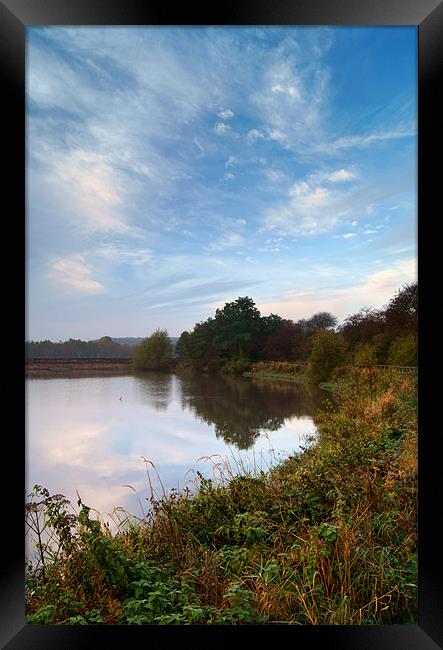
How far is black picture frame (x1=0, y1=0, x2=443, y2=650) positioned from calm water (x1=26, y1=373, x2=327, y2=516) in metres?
1.02

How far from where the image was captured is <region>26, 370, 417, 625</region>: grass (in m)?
1.34

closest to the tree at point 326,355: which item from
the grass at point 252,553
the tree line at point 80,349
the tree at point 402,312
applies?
the tree at point 402,312

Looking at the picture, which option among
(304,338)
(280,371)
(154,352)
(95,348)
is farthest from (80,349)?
(304,338)

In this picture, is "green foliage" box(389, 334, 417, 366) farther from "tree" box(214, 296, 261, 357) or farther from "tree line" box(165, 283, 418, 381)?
"tree" box(214, 296, 261, 357)

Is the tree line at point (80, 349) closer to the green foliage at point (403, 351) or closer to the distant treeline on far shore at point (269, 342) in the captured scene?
the distant treeline on far shore at point (269, 342)

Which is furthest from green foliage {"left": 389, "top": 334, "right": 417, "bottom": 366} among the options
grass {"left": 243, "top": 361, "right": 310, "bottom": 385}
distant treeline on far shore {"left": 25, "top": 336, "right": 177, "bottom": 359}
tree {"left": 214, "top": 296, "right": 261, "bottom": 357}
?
distant treeline on far shore {"left": 25, "top": 336, "right": 177, "bottom": 359}

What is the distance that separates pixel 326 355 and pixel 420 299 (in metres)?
1.84

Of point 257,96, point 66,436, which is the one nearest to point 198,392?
point 66,436

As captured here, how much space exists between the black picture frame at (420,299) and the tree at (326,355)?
1739 millimetres

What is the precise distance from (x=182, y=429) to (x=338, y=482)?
117 cm

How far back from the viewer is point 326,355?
9.95ft

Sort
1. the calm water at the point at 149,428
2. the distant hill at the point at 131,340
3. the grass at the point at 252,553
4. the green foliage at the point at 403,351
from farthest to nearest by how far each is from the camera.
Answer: the green foliage at the point at 403,351, the distant hill at the point at 131,340, the calm water at the point at 149,428, the grass at the point at 252,553

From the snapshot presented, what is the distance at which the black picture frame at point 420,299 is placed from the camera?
1.18m

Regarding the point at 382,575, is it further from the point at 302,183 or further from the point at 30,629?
the point at 302,183
